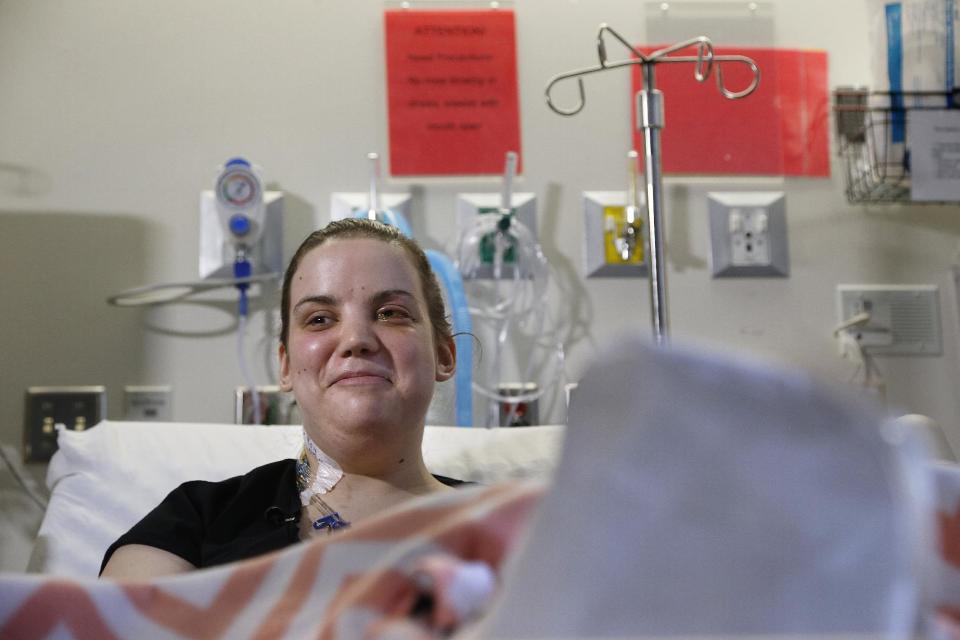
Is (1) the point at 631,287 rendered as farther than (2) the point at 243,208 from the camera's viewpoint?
Yes

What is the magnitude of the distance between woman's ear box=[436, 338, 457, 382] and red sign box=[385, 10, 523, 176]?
69cm

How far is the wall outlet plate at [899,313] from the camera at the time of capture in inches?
85.3

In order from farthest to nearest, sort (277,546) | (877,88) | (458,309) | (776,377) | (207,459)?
(877,88) < (458,309) < (207,459) < (277,546) < (776,377)

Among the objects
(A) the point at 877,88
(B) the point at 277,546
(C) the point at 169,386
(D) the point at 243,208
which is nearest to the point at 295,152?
(D) the point at 243,208

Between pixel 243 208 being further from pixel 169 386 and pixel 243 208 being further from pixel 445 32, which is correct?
pixel 445 32

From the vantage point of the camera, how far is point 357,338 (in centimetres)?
135

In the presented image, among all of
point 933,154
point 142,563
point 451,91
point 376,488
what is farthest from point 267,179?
point 933,154

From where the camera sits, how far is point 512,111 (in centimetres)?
219

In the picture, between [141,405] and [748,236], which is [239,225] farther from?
[748,236]

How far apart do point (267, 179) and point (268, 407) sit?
490mm

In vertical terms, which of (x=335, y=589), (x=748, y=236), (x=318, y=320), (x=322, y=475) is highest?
(x=748, y=236)

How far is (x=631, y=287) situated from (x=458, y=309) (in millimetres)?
424

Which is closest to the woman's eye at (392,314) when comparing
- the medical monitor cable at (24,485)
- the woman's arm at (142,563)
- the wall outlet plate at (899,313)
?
the woman's arm at (142,563)

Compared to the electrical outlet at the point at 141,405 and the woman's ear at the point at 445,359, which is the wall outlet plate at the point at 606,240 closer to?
the woman's ear at the point at 445,359
